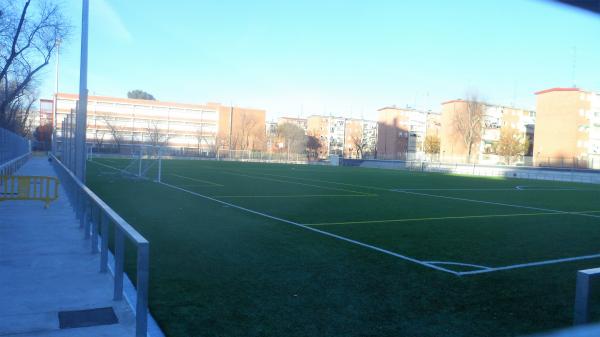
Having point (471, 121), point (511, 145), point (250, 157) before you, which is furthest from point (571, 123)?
point (250, 157)

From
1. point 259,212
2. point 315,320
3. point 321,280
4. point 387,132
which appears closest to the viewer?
point 315,320

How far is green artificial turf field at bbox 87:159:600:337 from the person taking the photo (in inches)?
197

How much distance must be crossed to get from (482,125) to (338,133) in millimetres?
55697

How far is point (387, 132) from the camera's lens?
101312mm

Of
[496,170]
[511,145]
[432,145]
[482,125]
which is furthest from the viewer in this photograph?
[432,145]

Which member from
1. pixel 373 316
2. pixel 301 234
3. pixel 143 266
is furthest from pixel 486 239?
pixel 143 266

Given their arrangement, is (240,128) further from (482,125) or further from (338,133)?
(482,125)

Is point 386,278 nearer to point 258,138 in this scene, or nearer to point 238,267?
point 238,267

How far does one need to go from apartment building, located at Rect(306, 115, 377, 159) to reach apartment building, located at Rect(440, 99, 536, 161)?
37.6 m

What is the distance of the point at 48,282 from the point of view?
605 cm

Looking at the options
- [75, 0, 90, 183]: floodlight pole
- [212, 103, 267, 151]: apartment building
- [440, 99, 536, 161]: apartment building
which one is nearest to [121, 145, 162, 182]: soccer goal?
[75, 0, 90, 183]: floodlight pole

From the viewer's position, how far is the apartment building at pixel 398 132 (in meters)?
99.5

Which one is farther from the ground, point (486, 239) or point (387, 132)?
point (387, 132)

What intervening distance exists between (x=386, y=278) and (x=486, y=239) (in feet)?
15.0
